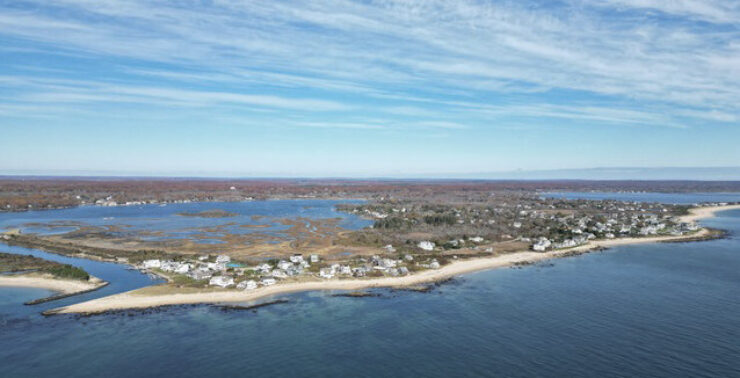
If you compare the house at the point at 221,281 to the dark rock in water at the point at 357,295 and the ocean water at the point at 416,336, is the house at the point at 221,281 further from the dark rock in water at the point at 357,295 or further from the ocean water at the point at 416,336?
the dark rock in water at the point at 357,295

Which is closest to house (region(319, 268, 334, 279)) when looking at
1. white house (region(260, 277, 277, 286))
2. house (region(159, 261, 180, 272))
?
white house (region(260, 277, 277, 286))

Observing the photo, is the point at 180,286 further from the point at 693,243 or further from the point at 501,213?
the point at 501,213

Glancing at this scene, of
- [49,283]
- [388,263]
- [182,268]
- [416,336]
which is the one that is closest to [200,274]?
[182,268]

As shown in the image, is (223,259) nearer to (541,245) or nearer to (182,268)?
(182,268)

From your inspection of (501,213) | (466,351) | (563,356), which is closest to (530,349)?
(563,356)

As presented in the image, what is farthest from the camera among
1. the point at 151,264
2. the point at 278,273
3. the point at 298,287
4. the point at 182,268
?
the point at 151,264

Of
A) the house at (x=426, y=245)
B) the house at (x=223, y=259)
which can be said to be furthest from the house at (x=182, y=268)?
the house at (x=426, y=245)

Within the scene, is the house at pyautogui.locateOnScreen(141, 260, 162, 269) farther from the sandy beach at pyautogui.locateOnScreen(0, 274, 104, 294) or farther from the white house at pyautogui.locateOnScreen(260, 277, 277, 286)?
the white house at pyautogui.locateOnScreen(260, 277, 277, 286)
